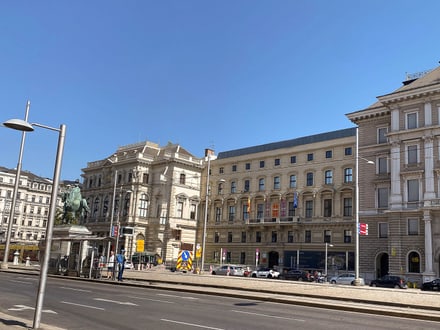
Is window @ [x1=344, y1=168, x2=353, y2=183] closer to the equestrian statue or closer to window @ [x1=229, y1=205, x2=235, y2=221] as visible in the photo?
window @ [x1=229, y1=205, x2=235, y2=221]

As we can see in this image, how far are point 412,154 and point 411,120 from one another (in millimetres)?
3923

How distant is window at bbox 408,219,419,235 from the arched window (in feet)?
6.97

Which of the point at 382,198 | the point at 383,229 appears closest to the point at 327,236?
the point at 383,229

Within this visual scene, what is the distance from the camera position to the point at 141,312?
1530cm

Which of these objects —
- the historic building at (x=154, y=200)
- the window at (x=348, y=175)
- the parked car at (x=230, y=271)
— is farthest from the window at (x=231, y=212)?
the window at (x=348, y=175)

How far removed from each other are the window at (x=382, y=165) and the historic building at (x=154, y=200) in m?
37.4

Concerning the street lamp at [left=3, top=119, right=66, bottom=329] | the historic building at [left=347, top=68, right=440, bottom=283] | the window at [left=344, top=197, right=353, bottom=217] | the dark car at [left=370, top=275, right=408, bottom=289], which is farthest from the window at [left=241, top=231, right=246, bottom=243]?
the street lamp at [left=3, top=119, right=66, bottom=329]

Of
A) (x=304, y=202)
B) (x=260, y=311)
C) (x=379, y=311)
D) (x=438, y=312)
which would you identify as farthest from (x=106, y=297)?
(x=304, y=202)

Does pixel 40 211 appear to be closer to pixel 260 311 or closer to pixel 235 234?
pixel 235 234

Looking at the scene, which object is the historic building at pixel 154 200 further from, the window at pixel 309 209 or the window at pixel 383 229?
the window at pixel 383 229

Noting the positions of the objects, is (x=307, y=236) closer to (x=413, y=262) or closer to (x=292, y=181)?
(x=292, y=181)

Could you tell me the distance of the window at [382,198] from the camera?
53.7m

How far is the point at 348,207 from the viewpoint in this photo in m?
62.2

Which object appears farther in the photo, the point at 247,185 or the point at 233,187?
the point at 233,187
